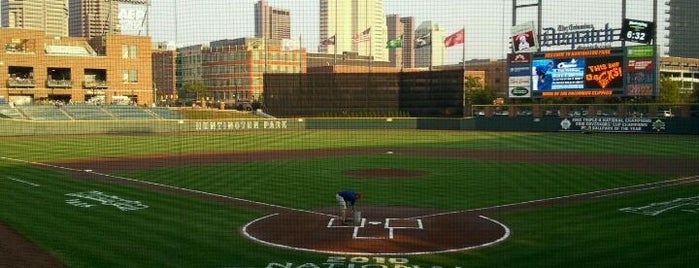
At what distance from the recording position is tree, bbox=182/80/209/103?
251ft

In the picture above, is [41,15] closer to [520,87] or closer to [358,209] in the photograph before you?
[520,87]

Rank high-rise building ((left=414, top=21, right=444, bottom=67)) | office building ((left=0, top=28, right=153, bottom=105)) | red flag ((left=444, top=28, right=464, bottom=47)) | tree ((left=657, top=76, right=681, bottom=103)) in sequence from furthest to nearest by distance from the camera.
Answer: tree ((left=657, top=76, right=681, bottom=103)), office building ((left=0, top=28, right=153, bottom=105)), high-rise building ((left=414, top=21, right=444, bottom=67)), red flag ((left=444, top=28, right=464, bottom=47))

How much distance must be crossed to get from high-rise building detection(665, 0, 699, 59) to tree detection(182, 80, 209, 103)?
172ft

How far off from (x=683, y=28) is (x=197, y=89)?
56.8 meters

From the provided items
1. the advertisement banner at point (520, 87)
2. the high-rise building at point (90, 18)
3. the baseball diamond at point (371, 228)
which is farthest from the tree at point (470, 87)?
the baseball diamond at point (371, 228)

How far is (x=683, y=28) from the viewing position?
1548 inches

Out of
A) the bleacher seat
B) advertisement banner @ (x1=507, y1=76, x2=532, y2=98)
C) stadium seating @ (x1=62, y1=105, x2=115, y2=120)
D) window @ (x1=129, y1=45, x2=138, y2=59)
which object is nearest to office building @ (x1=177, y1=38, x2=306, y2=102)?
window @ (x1=129, y1=45, x2=138, y2=59)

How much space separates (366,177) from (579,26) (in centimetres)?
3371

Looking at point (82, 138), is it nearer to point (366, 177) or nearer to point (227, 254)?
point (366, 177)

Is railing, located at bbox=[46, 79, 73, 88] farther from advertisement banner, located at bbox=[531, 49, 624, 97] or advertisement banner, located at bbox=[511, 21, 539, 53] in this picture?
advertisement banner, located at bbox=[531, 49, 624, 97]

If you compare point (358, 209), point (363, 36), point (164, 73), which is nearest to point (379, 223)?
point (358, 209)

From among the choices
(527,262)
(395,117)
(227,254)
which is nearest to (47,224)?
(227,254)

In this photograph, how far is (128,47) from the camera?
202 ft

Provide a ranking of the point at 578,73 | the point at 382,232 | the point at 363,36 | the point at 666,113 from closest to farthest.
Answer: the point at 382,232
the point at 578,73
the point at 666,113
the point at 363,36
